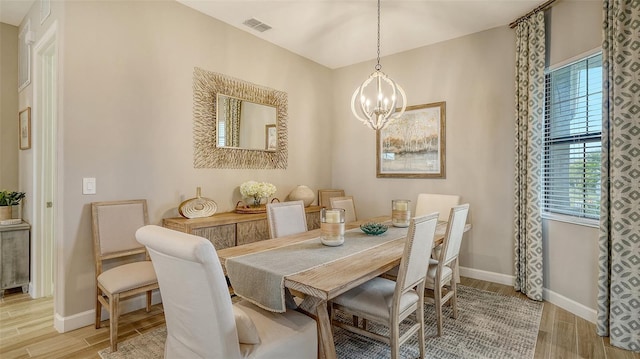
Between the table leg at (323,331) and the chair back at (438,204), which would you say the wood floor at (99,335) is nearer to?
the chair back at (438,204)

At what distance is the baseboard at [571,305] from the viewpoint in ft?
8.87

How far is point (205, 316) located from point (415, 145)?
3.57m

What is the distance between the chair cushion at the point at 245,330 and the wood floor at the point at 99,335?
1.45 meters

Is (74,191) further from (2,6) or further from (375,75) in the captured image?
(375,75)

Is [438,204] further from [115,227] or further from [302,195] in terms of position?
[115,227]

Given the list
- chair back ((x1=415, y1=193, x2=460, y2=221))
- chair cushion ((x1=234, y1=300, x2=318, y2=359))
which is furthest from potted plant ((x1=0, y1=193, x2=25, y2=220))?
chair back ((x1=415, y1=193, x2=460, y2=221))

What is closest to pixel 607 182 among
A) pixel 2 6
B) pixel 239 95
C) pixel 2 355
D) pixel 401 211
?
pixel 401 211

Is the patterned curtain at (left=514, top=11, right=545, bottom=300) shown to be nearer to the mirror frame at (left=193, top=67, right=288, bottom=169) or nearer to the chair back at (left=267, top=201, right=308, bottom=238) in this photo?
the chair back at (left=267, top=201, right=308, bottom=238)

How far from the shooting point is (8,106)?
3.64m

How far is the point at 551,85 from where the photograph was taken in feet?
10.6

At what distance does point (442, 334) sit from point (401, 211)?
103 cm

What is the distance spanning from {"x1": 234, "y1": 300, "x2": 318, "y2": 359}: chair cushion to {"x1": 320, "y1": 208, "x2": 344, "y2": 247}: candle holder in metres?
0.58

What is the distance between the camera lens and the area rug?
2215 millimetres

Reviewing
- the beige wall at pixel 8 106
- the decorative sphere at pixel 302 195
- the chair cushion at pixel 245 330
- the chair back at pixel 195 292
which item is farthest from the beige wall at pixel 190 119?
the chair cushion at pixel 245 330
